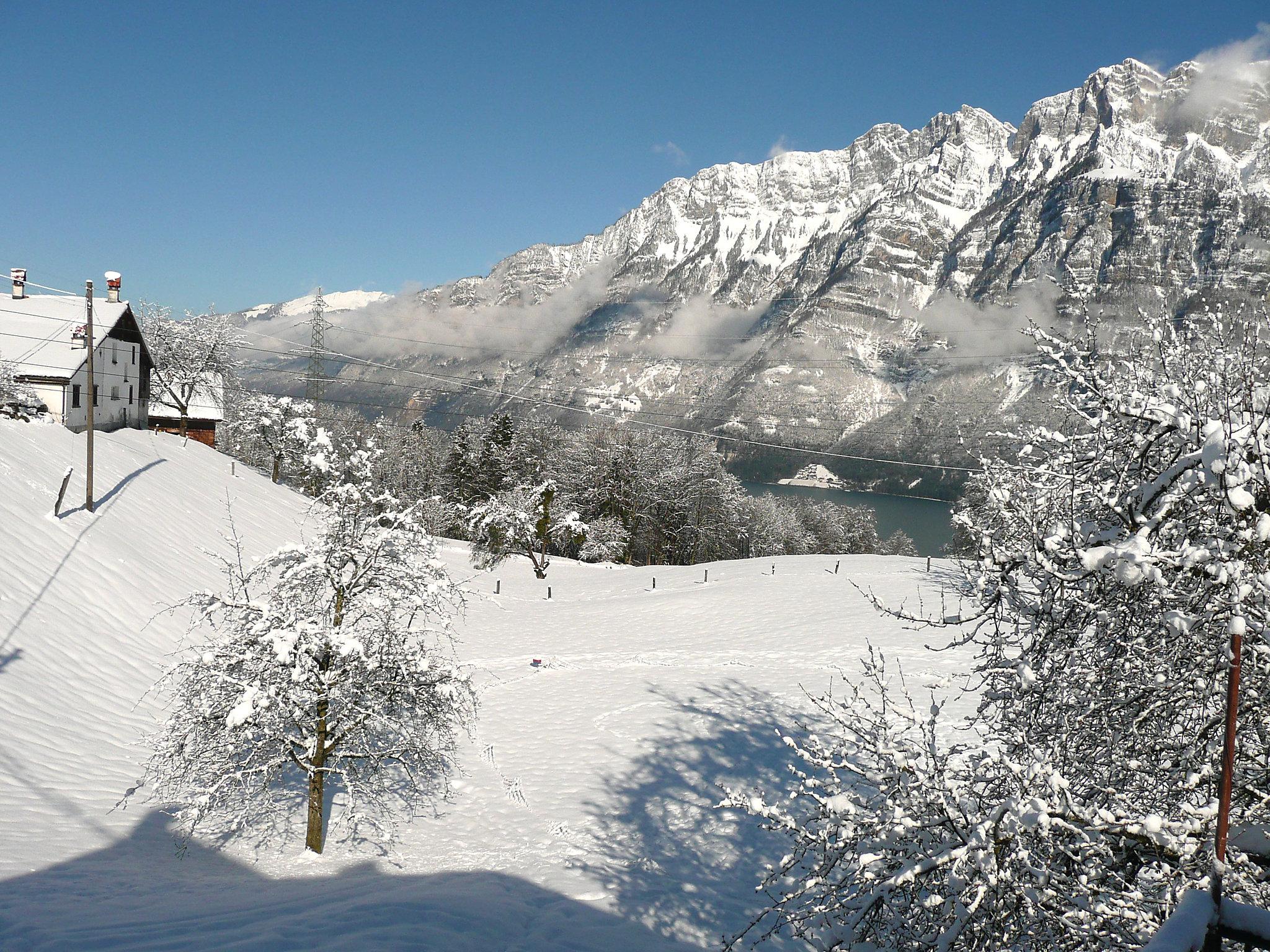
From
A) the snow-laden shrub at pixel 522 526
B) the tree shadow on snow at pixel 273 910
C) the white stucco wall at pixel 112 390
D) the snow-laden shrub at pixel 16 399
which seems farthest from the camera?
the snow-laden shrub at pixel 522 526

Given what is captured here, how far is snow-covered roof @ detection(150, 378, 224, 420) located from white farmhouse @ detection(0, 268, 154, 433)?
7.36 m

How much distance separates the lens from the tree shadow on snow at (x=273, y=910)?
5879mm

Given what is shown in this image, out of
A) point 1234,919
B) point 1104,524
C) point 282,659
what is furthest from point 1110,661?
point 282,659

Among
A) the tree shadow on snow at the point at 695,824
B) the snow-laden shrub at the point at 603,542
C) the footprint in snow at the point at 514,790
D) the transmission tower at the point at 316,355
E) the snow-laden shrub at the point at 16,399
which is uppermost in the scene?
the transmission tower at the point at 316,355

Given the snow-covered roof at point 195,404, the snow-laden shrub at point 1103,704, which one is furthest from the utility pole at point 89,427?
the snow-covered roof at point 195,404

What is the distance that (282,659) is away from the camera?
793 centimetres

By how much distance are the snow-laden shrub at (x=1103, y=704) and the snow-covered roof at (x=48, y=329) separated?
115 feet

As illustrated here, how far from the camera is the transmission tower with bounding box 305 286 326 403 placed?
54.3m

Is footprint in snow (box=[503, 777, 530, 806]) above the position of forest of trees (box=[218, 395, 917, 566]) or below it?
below

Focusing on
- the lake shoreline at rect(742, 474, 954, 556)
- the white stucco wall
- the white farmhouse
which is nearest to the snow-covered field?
the white stucco wall

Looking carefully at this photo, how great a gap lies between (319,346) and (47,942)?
61.6 meters

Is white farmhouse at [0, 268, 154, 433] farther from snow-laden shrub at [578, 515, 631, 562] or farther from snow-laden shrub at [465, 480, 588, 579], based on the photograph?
snow-laden shrub at [578, 515, 631, 562]

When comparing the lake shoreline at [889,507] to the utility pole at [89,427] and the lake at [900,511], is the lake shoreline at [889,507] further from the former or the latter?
the utility pole at [89,427]

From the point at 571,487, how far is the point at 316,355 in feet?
76.5
